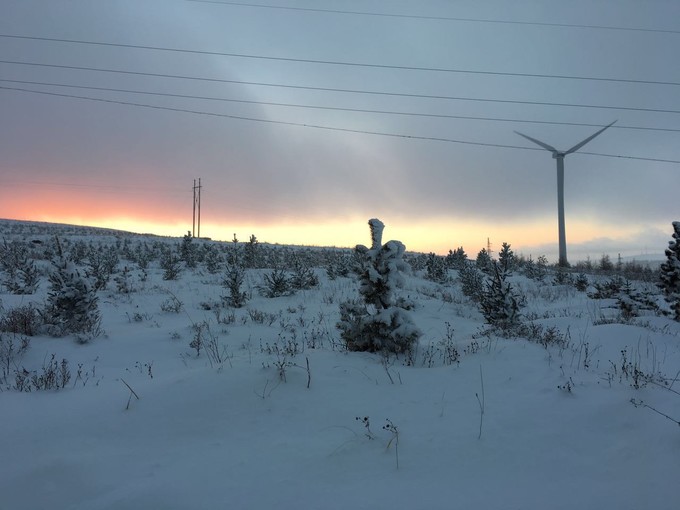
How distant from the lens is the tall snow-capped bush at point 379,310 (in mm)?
5418

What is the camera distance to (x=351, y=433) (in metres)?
3.34

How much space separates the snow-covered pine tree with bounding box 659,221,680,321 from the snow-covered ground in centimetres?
514

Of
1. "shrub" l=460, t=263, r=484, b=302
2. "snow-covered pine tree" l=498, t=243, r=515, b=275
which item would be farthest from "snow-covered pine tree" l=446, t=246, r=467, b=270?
"snow-covered pine tree" l=498, t=243, r=515, b=275

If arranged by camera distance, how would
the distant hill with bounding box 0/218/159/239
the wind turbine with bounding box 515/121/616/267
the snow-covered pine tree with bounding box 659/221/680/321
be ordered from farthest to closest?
the wind turbine with bounding box 515/121/616/267, the distant hill with bounding box 0/218/159/239, the snow-covered pine tree with bounding box 659/221/680/321

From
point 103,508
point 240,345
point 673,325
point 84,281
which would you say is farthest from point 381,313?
point 673,325

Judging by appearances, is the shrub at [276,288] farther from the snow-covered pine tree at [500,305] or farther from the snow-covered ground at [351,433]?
the snow-covered ground at [351,433]

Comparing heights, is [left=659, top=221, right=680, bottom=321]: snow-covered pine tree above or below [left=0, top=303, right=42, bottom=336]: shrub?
above

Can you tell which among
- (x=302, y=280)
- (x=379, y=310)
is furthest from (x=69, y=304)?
(x=302, y=280)

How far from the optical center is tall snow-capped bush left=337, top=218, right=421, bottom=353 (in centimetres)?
542

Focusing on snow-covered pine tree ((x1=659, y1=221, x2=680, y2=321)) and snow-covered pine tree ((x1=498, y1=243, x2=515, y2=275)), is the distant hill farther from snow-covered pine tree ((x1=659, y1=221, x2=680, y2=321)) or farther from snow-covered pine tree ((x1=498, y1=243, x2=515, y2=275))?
snow-covered pine tree ((x1=659, y1=221, x2=680, y2=321))

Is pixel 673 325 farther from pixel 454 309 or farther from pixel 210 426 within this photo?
pixel 210 426

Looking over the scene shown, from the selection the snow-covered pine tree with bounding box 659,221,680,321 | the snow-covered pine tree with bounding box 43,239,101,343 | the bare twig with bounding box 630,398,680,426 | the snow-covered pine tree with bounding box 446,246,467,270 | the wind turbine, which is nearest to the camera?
the bare twig with bounding box 630,398,680,426

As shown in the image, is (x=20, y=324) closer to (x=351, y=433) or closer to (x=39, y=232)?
(x=351, y=433)

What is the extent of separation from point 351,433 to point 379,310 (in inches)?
94.2
